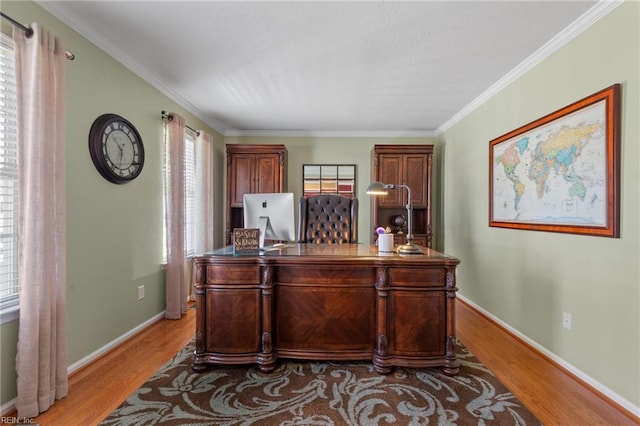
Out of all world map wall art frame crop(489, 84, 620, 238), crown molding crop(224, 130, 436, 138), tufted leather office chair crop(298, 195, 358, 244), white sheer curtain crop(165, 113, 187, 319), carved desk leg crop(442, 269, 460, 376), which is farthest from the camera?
crown molding crop(224, 130, 436, 138)

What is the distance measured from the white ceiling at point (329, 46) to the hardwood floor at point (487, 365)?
2.50 meters

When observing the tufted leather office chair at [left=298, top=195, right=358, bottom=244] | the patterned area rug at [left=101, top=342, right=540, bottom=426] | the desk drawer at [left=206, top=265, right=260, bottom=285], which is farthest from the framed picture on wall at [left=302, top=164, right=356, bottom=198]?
the patterned area rug at [left=101, top=342, right=540, bottom=426]

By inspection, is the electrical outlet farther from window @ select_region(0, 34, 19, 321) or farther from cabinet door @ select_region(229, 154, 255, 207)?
cabinet door @ select_region(229, 154, 255, 207)

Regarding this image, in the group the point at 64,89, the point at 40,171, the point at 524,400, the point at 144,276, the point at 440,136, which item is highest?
the point at 440,136

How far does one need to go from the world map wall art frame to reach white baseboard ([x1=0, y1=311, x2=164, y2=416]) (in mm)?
3728

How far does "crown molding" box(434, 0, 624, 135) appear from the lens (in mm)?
1882

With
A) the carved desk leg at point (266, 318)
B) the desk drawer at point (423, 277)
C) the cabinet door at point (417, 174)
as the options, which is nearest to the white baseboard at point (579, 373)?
the desk drawer at point (423, 277)

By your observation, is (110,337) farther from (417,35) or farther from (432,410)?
(417,35)

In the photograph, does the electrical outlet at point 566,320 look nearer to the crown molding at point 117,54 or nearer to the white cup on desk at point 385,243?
the white cup on desk at point 385,243

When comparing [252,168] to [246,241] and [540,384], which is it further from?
[540,384]

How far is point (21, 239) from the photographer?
1651mm

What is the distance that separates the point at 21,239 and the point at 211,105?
8.62 feet

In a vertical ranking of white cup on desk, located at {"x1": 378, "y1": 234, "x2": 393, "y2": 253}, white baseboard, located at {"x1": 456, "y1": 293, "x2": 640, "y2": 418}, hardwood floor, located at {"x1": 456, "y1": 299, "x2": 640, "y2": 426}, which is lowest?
hardwood floor, located at {"x1": 456, "y1": 299, "x2": 640, "y2": 426}

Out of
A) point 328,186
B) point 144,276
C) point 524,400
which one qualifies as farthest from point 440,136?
point 144,276
